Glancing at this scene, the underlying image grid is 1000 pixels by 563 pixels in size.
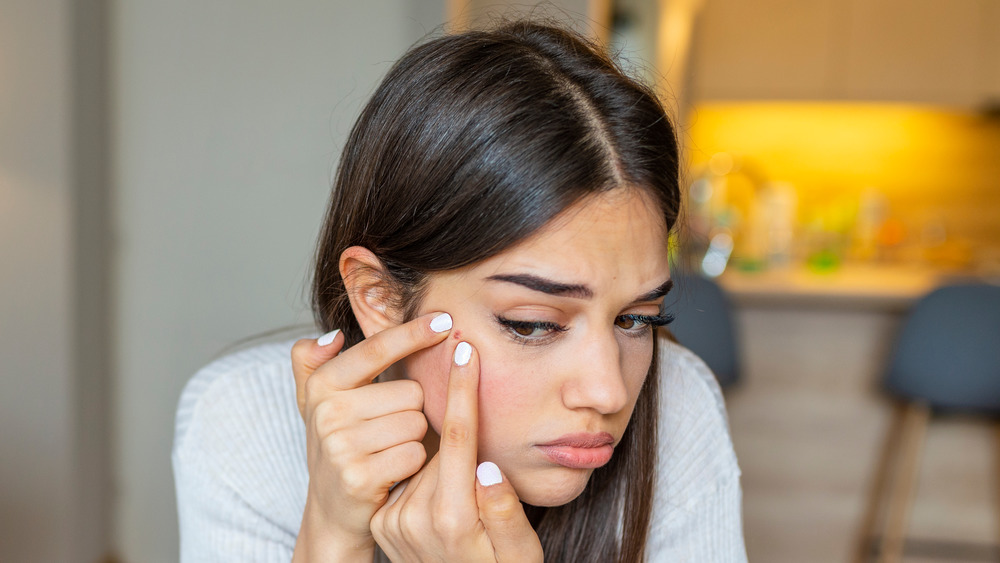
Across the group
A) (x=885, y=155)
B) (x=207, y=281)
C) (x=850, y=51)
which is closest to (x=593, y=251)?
(x=207, y=281)

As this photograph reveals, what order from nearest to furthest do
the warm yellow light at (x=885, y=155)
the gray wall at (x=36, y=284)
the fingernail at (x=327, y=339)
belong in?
the fingernail at (x=327, y=339), the gray wall at (x=36, y=284), the warm yellow light at (x=885, y=155)

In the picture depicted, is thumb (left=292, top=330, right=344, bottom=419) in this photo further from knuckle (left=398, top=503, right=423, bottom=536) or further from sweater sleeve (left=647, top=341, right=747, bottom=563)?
sweater sleeve (left=647, top=341, right=747, bottom=563)

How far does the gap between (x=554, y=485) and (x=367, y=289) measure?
30 centimetres

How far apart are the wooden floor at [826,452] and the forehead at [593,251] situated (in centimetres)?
Answer: 189

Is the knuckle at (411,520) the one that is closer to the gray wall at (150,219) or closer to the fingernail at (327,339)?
the fingernail at (327,339)

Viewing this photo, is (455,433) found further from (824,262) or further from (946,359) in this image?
(824,262)

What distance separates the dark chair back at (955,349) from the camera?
2307mm

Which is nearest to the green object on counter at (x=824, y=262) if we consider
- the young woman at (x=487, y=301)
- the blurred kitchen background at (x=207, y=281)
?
the blurred kitchen background at (x=207, y=281)

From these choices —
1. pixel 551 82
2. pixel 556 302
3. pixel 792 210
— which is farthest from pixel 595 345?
pixel 792 210

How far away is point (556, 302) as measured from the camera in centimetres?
84

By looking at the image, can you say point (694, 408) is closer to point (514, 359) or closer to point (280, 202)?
point (514, 359)

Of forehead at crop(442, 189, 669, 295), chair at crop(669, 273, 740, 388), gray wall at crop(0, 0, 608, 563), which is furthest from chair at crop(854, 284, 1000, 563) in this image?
forehead at crop(442, 189, 669, 295)

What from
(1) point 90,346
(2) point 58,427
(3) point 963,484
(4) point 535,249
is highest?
(4) point 535,249

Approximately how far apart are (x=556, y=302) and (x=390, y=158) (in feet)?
0.79
